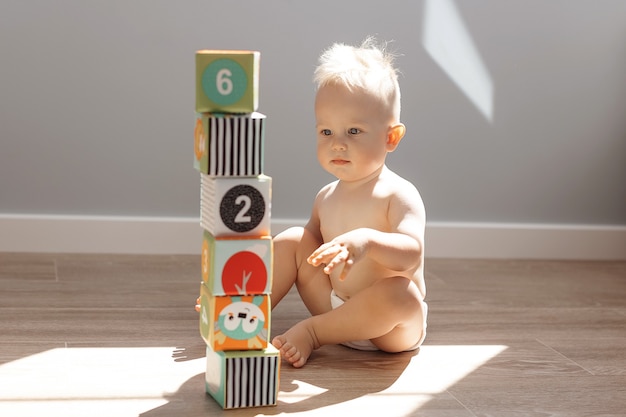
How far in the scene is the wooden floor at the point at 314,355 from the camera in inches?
48.2

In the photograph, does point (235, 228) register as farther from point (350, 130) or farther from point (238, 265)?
point (350, 130)

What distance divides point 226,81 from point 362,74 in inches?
13.8

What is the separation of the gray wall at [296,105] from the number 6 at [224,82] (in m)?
1.11

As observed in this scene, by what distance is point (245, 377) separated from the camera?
1165 millimetres

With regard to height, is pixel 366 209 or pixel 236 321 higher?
pixel 366 209

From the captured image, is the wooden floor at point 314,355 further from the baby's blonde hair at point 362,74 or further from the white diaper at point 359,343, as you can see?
the baby's blonde hair at point 362,74

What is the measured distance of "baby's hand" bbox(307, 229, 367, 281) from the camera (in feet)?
3.78

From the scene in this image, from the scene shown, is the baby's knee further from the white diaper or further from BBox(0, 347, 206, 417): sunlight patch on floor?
BBox(0, 347, 206, 417): sunlight patch on floor

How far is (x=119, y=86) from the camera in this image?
7.10 feet

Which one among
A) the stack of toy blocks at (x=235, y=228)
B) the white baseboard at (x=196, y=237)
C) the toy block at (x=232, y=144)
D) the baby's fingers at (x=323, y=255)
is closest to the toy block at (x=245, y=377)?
the stack of toy blocks at (x=235, y=228)

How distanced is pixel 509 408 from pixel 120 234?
4.01 feet

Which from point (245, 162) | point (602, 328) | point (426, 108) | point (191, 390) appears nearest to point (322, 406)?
point (191, 390)

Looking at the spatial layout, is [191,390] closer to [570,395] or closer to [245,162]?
[245,162]

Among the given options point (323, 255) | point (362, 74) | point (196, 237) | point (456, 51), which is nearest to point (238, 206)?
point (323, 255)
